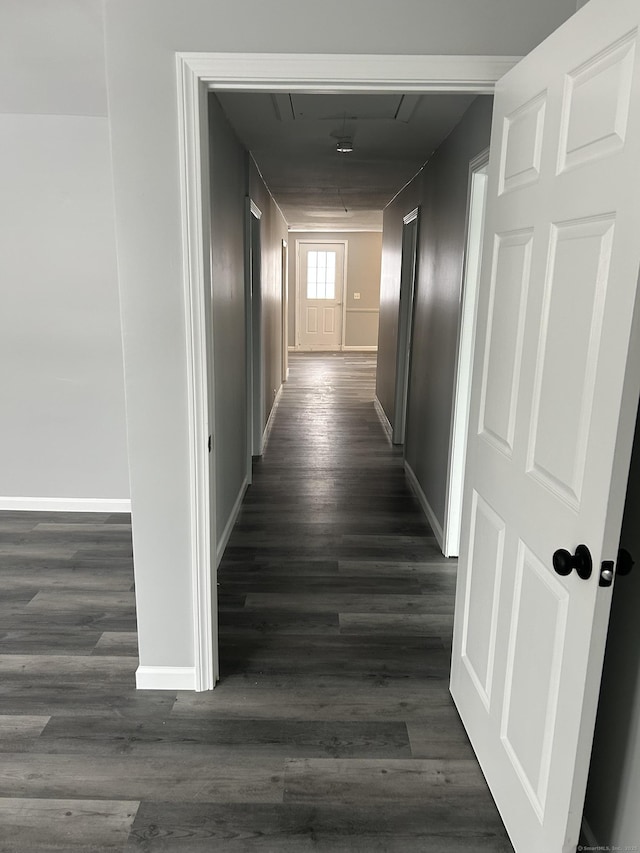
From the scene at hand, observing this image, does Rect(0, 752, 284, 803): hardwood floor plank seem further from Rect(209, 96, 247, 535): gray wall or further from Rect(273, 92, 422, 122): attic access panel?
Rect(273, 92, 422, 122): attic access panel

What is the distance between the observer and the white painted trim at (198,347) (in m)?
1.92

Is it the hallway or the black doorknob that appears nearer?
the black doorknob

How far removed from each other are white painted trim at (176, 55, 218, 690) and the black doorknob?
1.25 m

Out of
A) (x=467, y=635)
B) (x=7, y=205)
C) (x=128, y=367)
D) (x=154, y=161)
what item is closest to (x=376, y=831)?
(x=467, y=635)

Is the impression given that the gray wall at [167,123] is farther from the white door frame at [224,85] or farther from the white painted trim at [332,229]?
the white painted trim at [332,229]

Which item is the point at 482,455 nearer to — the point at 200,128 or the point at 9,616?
the point at 200,128

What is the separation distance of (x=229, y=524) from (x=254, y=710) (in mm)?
1609

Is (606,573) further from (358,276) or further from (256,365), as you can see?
(358,276)

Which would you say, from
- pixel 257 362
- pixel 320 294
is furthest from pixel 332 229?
pixel 257 362

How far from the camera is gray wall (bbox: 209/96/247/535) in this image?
122 inches

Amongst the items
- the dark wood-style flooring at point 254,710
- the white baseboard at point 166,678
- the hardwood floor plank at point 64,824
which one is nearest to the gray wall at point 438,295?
the dark wood-style flooring at point 254,710

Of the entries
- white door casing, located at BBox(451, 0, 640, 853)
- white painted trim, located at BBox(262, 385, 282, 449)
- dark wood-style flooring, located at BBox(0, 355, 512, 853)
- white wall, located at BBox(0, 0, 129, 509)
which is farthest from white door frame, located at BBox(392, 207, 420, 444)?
white door casing, located at BBox(451, 0, 640, 853)

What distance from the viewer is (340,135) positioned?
3.75 metres

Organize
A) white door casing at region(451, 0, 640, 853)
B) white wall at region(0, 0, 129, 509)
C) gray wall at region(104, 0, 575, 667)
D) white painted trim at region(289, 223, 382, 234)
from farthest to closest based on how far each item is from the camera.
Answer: white painted trim at region(289, 223, 382, 234) < white wall at region(0, 0, 129, 509) < gray wall at region(104, 0, 575, 667) < white door casing at region(451, 0, 640, 853)
